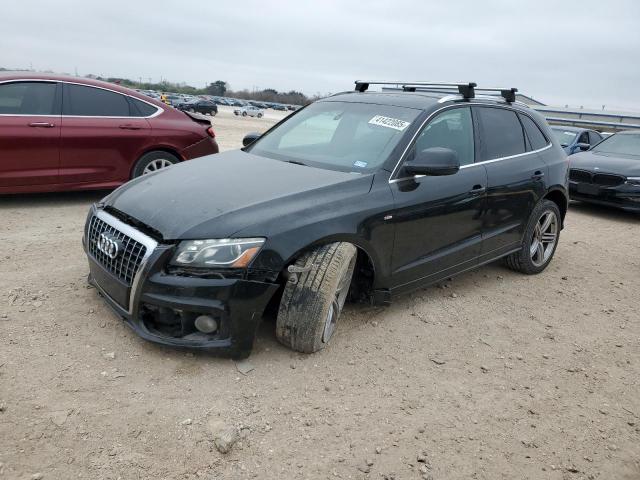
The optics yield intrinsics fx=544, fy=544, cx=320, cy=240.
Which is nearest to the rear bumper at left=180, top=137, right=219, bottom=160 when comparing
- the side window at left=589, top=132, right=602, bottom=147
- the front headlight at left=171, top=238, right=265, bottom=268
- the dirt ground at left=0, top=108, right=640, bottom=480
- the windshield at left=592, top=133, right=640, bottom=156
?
the dirt ground at left=0, top=108, right=640, bottom=480

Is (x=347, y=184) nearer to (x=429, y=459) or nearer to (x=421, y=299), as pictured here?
(x=421, y=299)

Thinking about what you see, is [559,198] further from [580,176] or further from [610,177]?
[580,176]

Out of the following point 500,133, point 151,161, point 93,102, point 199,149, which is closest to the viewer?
point 500,133

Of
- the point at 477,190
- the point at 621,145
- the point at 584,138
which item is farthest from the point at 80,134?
the point at 584,138

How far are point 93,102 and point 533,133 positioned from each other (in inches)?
197

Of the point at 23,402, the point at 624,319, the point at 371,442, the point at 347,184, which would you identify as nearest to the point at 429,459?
the point at 371,442

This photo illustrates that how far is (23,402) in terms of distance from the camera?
2699 mm

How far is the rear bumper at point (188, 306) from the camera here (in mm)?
2936

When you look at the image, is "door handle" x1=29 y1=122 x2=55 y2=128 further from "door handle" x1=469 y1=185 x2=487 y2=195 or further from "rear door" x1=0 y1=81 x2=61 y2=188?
"door handle" x1=469 y1=185 x2=487 y2=195

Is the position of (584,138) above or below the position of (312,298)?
above

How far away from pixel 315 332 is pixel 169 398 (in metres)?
0.90

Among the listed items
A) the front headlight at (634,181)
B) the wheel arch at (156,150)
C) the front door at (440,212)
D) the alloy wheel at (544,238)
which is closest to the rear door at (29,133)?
the wheel arch at (156,150)

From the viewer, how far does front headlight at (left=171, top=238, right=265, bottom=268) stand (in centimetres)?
295

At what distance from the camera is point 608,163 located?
8.79 m
